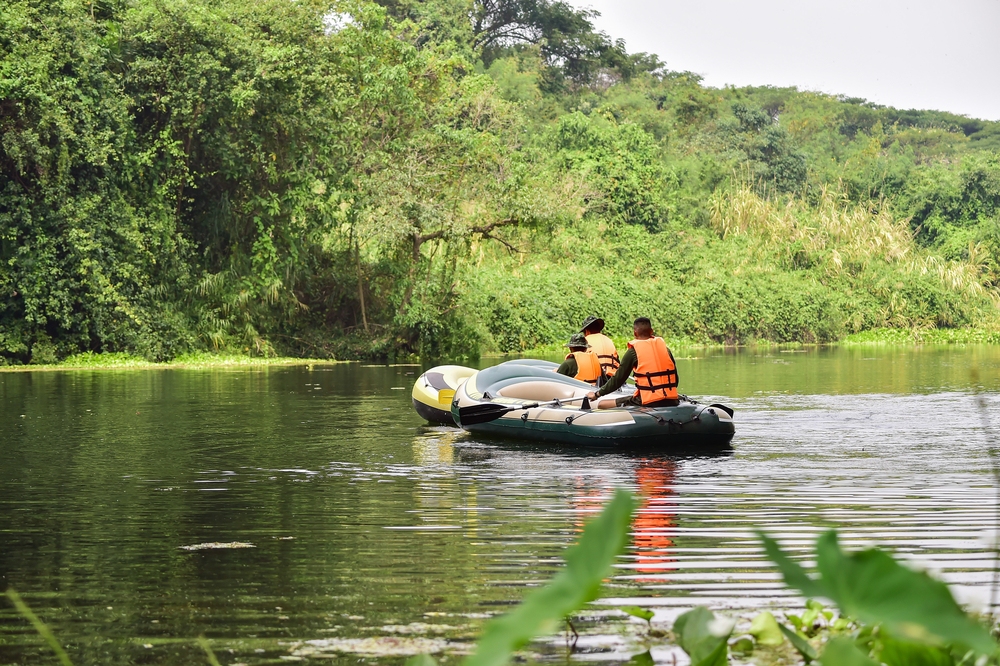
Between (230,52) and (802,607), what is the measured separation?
77.0 feet

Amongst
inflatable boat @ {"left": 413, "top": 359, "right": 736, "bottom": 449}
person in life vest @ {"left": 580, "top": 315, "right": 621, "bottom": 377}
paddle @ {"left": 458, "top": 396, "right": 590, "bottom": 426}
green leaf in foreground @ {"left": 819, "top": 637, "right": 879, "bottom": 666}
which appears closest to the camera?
green leaf in foreground @ {"left": 819, "top": 637, "right": 879, "bottom": 666}

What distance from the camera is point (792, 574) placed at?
137 centimetres

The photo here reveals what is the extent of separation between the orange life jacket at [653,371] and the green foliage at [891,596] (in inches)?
393

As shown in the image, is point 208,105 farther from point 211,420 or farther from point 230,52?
point 211,420

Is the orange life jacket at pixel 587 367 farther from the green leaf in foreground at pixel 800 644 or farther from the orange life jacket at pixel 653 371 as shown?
the green leaf in foreground at pixel 800 644

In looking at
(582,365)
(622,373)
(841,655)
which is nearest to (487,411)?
(582,365)

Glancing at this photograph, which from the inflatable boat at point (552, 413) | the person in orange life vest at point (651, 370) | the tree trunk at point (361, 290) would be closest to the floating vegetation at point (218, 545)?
the inflatable boat at point (552, 413)

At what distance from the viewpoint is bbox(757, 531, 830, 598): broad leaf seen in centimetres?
132

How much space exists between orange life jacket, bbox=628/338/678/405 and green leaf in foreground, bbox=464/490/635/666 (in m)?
10.1

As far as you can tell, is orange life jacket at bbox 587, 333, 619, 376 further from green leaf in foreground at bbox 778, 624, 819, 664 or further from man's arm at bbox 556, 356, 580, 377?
green leaf in foreground at bbox 778, 624, 819, 664

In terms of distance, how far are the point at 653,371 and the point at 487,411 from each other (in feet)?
6.58

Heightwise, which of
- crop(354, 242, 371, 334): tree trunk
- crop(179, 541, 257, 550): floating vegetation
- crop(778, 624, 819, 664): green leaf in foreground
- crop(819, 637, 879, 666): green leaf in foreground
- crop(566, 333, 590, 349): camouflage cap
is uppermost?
crop(354, 242, 371, 334): tree trunk

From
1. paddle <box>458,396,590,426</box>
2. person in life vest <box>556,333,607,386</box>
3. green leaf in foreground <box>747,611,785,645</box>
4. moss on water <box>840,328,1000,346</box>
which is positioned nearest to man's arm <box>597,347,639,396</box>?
paddle <box>458,396,590,426</box>

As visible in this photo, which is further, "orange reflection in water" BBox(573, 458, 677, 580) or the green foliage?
"orange reflection in water" BBox(573, 458, 677, 580)
